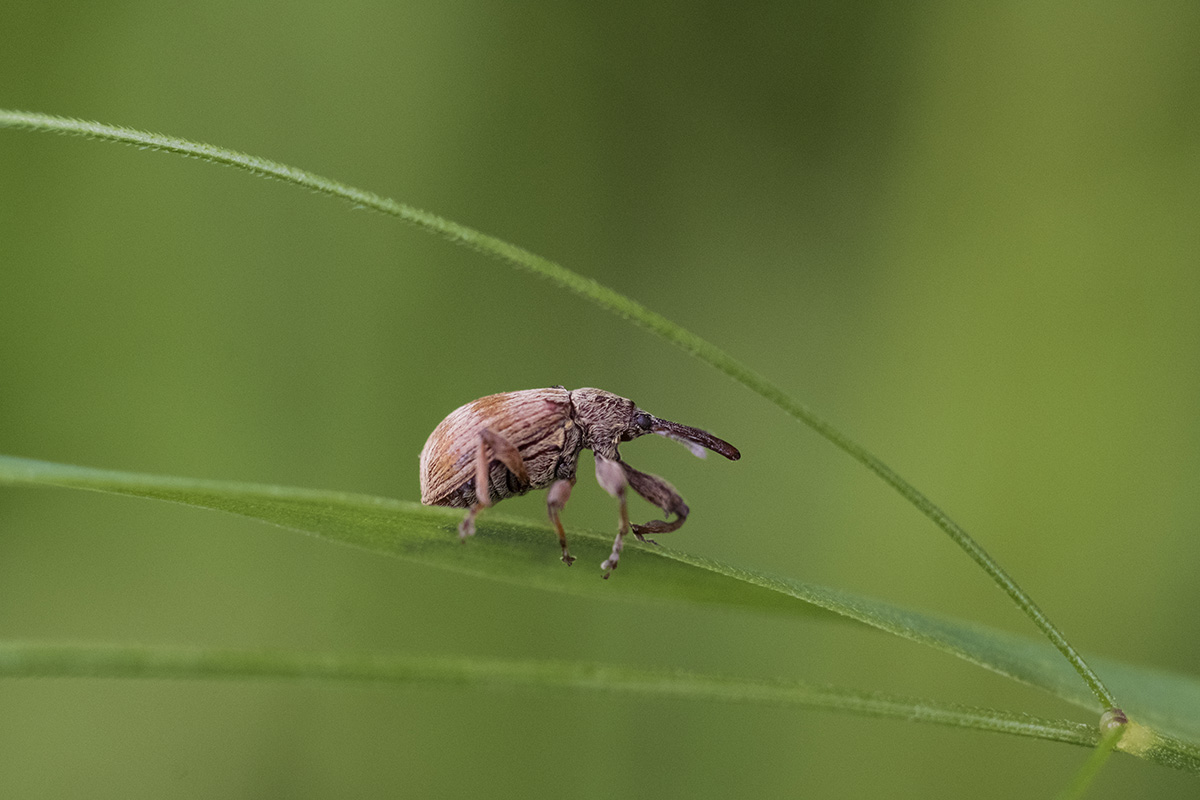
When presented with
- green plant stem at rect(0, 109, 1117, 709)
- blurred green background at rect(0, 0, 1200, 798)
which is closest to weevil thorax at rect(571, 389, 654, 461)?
green plant stem at rect(0, 109, 1117, 709)

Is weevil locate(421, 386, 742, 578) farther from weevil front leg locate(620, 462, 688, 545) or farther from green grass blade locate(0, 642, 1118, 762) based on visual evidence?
green grass blade locate(0, 642, 1118, 762)

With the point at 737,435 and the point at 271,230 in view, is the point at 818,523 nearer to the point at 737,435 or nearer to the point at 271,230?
the point at 737,435

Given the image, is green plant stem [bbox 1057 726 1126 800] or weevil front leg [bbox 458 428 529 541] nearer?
green plant stem [bbox 1057 726 1126 800]

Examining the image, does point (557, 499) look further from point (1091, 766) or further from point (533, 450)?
point (1091, 766)

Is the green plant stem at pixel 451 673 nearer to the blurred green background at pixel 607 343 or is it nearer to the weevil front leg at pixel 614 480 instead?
the weevil front leg at pixel 614 480

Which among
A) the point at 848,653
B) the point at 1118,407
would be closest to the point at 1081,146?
the point at 1118,407

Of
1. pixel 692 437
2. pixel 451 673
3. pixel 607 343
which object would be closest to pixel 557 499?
pixel 692 437

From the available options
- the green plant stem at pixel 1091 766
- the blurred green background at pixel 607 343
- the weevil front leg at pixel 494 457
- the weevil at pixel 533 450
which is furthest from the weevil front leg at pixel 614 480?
the blurred green background at pixel 607 343
